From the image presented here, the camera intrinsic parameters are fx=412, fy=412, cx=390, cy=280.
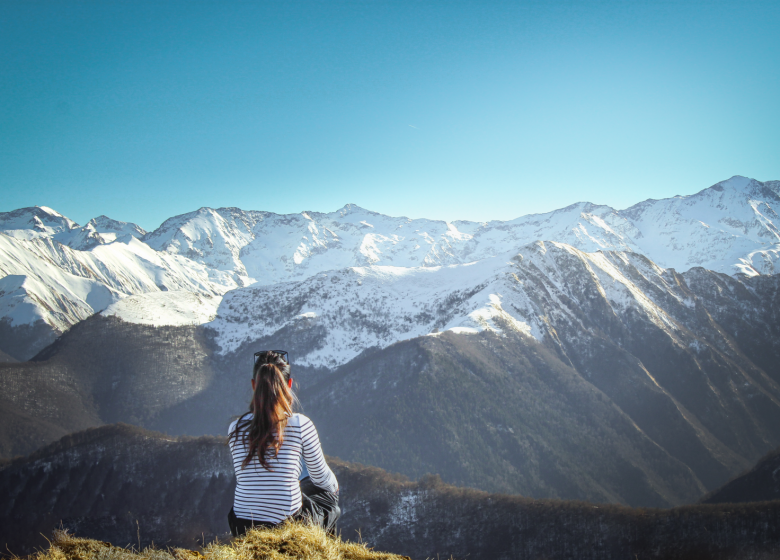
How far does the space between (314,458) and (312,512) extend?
1.03m

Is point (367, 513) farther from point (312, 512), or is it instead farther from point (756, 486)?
point (312, 512)

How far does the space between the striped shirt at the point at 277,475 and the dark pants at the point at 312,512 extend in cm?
12

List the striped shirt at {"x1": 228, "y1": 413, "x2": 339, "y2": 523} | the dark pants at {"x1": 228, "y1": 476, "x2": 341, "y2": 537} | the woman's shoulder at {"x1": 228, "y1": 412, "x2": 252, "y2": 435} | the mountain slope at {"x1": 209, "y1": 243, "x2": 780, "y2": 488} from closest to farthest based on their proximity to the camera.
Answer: the striped shirt at {"x1": 228, "y1": 413, "x2": 339, "y2": 523}, the woman's shoulder at {"x1": 228, "y1": 412, "x2": 252, "y2": 435}, the dark pants at {"x1": 228, "y1": 476, "x2": 341, "y2": 537}, the mountain slope at {"x1": 209, "y1": 243, "x2": 780, "y2": 488}

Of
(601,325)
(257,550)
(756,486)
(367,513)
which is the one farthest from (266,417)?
(601,325)

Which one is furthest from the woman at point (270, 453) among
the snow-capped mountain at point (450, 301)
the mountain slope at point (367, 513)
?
the snow-capped mountain at point (450, 301)

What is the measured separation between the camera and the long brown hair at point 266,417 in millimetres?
6293

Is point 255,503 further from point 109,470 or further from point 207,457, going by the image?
point 109,470

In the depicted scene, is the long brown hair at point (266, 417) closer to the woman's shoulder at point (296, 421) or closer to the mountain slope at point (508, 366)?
the woman's shoulder at point (296, 421)

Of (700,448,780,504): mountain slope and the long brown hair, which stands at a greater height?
the long brown hair

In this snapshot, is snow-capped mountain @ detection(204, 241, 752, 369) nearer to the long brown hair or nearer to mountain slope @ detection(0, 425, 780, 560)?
mountain slope @ detection(0, 425, 780, 560)

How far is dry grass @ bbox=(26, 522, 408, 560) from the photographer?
20.0ft

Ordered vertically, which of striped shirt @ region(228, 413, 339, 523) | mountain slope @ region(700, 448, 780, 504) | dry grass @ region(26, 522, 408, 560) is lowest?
mountain slope @ region(700, 448, 780, 504)

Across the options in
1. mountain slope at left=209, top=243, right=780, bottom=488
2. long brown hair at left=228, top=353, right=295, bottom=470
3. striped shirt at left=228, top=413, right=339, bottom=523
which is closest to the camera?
long brown hair at left=228, top=353, right=295, bottom=470

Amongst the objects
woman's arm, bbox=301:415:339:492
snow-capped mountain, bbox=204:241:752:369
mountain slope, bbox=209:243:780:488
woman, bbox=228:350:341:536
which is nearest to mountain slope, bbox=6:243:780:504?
mountain slope, bbox=209:243:780:488
